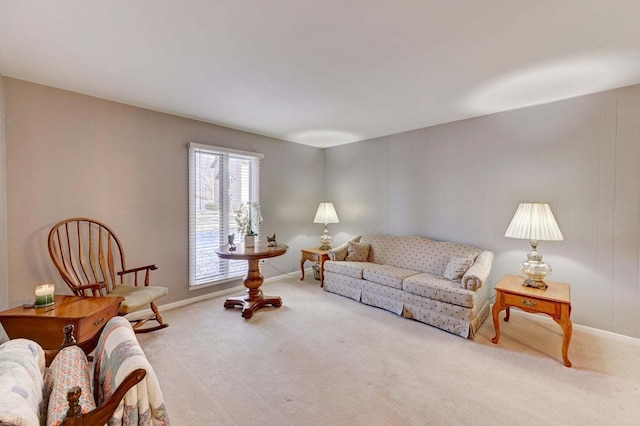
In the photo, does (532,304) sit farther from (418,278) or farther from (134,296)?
(134,296)

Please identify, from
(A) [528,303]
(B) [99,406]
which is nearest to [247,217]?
(B) [99,406]

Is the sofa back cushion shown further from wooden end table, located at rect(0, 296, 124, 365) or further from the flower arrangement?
wooden end table, located at rect(0, 296, 124, 365)

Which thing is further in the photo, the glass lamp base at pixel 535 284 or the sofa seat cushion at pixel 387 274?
the sofa seat cushion at pixel 387 274

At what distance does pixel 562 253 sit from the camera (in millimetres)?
2938

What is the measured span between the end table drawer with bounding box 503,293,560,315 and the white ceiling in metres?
2.01

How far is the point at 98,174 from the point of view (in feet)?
9.54

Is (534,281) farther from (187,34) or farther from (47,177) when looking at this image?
(47,177)

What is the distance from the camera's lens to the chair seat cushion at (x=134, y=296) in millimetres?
2322

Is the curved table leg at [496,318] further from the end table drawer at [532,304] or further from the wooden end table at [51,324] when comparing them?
the wooden end table at [51,324]

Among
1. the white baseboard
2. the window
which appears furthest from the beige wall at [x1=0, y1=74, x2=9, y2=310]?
the white baseboard

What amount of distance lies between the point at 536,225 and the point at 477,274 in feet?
2.36

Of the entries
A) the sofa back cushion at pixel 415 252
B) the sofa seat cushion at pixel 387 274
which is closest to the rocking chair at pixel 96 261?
the sofa seat cushion at pixel 387 274

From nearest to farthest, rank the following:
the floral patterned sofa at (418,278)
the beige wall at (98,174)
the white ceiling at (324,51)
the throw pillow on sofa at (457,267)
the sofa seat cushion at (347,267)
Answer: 1. the white ceiling at (324,51)
2. the beige wall at (98,174)
3. the floral patterned sofa at (418,278)
4. the throw pillow on sofa at (457,267)
5. the sofa seat cushion at (347,267)

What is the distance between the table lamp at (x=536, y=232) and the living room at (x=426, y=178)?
0.55 metres
